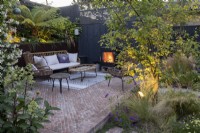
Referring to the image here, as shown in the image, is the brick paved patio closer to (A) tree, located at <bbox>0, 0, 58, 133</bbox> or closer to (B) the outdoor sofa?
(B) the outdoor sofa

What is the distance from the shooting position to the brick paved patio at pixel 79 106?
302cm

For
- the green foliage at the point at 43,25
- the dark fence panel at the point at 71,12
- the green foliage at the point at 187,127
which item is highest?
the dark fence panel at the point at 71,12

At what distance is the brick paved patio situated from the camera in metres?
3.02

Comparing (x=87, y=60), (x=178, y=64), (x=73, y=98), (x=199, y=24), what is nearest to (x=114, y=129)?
(x=73, y=98)

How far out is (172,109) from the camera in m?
3.29

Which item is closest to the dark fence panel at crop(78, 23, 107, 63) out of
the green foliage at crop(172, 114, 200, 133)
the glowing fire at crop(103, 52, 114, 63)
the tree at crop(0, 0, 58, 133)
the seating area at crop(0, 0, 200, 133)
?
the glowing fire at crop(103, 52, 114, 63)

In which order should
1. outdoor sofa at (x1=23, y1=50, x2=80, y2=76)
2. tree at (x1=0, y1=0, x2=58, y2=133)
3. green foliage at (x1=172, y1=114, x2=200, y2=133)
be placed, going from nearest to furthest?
tree at (x1=0, y1=0, x2=58, y2=133), green foliage at (x1=172, y1=114, x2=200, y2=133), outdoor sofa at (x1=23, y1=50, x2=80, y2=76)

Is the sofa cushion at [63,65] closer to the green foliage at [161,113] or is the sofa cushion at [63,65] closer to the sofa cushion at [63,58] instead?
the sofa cushion at [63,58]

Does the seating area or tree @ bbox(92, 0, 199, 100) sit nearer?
the seating area

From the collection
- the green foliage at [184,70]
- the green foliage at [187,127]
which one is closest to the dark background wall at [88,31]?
the green foliage at [184,70]

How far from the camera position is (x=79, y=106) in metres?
4.00

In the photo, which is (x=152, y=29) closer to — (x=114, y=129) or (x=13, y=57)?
(x=114, y=129)

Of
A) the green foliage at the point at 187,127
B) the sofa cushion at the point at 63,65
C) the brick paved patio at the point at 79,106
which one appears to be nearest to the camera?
the green foliage at the point at 187,127

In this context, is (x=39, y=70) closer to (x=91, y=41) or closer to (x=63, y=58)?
(x=63, y=58)
